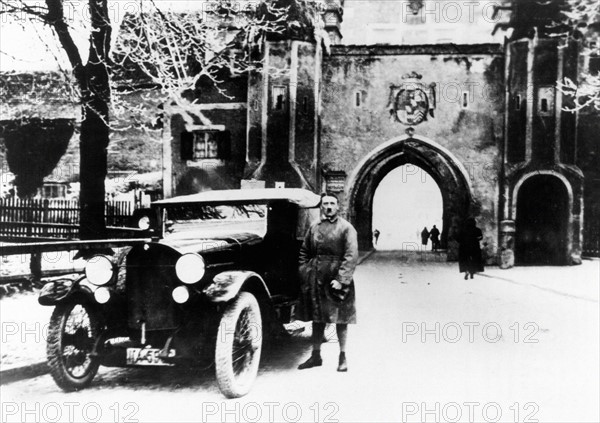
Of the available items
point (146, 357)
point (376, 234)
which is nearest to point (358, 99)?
→ point (376, 234)

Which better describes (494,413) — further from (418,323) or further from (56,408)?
(56,408)

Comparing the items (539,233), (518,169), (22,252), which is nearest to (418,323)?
(539,233)

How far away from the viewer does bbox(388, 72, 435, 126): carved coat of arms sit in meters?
2.74

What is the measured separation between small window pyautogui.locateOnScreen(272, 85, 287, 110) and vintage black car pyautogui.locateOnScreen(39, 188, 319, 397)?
58cm

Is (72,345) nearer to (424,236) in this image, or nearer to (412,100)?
(424,236)

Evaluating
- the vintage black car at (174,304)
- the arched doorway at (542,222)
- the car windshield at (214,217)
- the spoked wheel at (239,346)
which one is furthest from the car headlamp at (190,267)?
the arched doorway at (542,222)

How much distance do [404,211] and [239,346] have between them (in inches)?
45.8

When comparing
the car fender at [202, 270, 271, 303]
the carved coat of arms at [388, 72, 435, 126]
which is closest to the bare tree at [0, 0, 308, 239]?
the carved coat of arms at [388, 72, 435, 126]

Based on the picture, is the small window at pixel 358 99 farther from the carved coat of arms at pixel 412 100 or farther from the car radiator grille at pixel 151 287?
the car radiator grille at pixel 151 287

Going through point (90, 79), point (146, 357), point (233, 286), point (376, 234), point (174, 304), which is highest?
point (90, 79)

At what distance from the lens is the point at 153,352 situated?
2354 millimetres

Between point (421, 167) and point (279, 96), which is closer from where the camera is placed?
point (421, 167)

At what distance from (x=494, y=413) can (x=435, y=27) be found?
2.23 m

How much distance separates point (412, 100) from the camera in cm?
276
